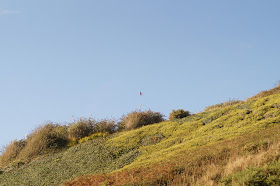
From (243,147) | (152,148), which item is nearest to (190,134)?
(152,148)

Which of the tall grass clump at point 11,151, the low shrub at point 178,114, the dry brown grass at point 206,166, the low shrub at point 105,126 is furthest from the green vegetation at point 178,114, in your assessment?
the tall grass clump at point 11,151

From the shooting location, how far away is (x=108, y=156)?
58.3ft

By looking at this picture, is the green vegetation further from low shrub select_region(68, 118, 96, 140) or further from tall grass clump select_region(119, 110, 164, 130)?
low shrub select_region(68, 118, 96, 140)

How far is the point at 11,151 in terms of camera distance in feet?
81.4

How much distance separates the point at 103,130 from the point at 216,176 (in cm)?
1701

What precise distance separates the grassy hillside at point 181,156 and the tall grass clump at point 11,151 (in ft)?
7.41

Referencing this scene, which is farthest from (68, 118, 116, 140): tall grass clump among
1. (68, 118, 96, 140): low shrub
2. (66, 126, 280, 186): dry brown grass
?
(66, 126, 280, 186): dry brown grass

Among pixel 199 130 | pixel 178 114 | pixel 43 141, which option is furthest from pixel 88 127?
pixel 199 130

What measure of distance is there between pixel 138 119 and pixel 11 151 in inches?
421

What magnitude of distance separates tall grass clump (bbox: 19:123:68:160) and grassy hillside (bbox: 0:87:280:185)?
4.16 ft

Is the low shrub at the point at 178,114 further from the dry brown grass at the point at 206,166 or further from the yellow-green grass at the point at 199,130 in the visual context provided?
the dry brown grass at the point at 206,166

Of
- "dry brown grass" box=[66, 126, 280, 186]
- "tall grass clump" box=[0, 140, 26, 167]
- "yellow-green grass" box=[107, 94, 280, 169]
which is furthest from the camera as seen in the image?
"tall grass clump" box=[0, 140, 26, 167]

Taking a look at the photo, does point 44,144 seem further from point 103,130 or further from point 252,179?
point 252,179

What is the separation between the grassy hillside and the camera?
9.32m
